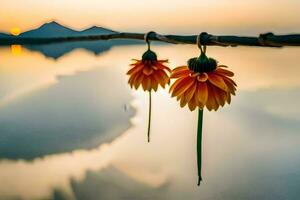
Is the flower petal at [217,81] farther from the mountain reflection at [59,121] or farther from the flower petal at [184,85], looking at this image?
the mountain reflection at [59,121]

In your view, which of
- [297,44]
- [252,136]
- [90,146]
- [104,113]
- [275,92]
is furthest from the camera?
[275,92]

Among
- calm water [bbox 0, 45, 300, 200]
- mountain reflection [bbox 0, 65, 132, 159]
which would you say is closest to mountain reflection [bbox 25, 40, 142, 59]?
calm water [bbox 0, 45, 300, 200]

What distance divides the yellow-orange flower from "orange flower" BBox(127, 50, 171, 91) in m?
0.13

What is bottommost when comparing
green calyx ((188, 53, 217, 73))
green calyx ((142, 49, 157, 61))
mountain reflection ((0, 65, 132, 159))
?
mountain reflection ((0, 65, 132, 159))

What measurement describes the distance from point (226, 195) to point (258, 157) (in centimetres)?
80

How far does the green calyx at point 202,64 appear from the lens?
1.01 feet

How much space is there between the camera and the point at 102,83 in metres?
8.61

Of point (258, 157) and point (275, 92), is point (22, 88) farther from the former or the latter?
point (258, 157)

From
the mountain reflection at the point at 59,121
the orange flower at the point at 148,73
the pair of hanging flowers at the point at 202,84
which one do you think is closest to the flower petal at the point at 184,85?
the pair of hanging flowers at the point at 202,84

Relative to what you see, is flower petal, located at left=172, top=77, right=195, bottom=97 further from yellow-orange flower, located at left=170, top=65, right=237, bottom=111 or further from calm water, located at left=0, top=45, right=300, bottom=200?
calm water, located at left=0, top=45, right=300, bottom=200

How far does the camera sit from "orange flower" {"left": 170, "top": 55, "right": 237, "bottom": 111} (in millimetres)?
299

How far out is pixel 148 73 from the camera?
0.45m

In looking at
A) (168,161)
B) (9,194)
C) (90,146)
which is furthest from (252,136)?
(9,194)

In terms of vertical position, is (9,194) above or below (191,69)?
below
